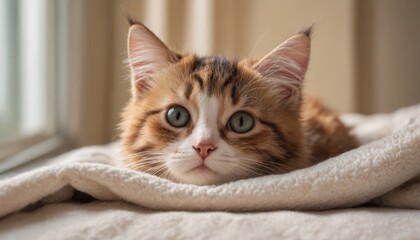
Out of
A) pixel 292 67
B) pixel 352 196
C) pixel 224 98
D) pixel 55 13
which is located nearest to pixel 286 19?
pixel 55 13

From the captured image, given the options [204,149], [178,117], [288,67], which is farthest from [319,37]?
[204,149]

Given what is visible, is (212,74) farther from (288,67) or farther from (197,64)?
(288,67)

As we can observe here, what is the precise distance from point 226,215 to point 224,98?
35cm

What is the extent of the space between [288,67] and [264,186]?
0.45m

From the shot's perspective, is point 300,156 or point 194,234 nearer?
point 194,234

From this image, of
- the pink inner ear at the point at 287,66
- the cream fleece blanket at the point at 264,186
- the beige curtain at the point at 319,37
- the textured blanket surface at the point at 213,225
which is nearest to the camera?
the textured blanket surface at the point at 213,225

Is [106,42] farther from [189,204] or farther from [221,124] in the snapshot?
[189,204]

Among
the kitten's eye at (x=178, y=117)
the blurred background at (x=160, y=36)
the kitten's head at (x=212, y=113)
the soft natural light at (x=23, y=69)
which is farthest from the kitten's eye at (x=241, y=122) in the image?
the soft natural light at (x=23, y=69)

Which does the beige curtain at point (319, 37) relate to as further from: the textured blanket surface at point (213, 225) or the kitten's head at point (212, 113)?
Answer: the textured blanket surface at point (213, 225)

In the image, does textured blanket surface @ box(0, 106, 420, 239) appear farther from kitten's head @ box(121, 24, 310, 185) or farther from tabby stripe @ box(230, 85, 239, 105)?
tabby stripe @ box(230, 85, 239, 105)

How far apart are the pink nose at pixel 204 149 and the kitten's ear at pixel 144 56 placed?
0.33 m

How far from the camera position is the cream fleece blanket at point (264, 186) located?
1.01 meters

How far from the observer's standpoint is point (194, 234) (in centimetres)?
91

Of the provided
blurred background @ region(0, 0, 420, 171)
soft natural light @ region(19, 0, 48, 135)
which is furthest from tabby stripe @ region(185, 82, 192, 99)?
soft natural light @ region(19, 0, 48, 135)
